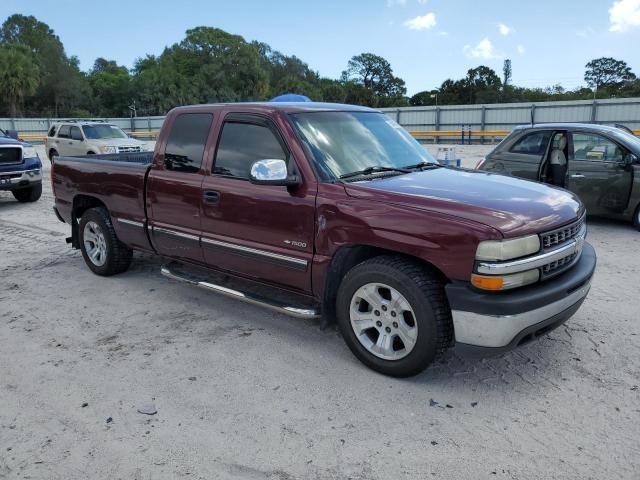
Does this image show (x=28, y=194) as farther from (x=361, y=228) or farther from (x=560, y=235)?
(x=560, y=235)

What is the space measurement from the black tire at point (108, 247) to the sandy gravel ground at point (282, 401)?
31.6 inches

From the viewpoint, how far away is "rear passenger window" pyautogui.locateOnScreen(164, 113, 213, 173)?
4.67 metres

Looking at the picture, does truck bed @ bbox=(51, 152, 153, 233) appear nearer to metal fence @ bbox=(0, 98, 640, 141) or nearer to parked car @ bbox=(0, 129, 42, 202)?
parked car @ bbox=(0, 129, 42, 202)

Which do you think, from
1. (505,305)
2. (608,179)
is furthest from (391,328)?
(608,179)

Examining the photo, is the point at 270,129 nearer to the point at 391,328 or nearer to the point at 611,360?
the point at 391,328

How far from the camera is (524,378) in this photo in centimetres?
360

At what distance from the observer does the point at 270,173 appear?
374 centimetres

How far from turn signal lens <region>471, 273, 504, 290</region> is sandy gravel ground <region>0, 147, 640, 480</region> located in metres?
0.77

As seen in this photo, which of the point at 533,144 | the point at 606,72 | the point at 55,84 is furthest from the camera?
the point at 606,72

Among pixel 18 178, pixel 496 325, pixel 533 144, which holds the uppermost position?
pixel 533 144

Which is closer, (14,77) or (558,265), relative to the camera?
(558,265)

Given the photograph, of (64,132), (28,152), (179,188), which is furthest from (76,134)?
(179,188)

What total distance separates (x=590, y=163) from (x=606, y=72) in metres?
99.3

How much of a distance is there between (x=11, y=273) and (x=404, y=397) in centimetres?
508
